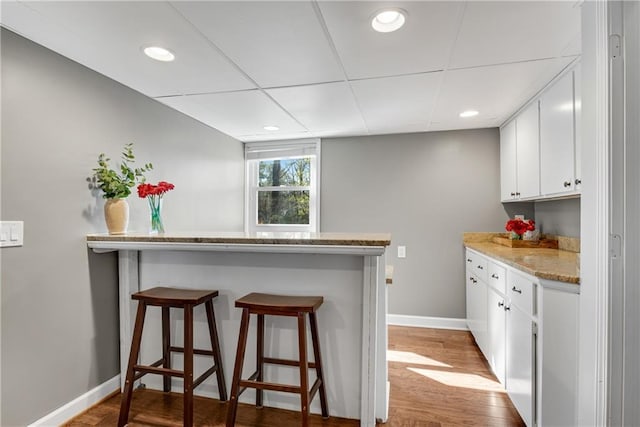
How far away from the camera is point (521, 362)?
184 centimetres

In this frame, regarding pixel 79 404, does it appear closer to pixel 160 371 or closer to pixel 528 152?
pixel 160 371

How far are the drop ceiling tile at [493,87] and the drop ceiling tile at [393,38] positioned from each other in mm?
308

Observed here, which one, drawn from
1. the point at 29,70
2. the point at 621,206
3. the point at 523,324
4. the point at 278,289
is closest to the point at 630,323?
the point at 621,206

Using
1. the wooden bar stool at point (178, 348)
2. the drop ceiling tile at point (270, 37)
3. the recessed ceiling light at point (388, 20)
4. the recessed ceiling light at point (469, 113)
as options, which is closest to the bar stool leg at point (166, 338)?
the wooden bar stool at point (178, 348)

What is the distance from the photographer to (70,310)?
192cm

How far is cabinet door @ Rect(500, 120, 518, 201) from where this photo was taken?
9.84ft

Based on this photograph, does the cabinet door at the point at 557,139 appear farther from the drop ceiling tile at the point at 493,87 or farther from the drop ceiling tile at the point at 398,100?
the drop ceiling tile at the point at 398,100

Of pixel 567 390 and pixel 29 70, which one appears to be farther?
pixel 29 70

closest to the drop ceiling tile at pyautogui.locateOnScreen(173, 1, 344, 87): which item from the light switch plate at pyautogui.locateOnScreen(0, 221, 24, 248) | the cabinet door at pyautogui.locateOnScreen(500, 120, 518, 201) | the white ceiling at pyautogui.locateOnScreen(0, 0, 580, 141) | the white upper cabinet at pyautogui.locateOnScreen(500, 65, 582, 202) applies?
the white ceiling at pyautogui.locateOnScreen(0, 0, 580, 141)

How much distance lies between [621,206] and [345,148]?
290 centimetres

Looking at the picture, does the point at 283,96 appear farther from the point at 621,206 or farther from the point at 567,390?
the point at 567,390

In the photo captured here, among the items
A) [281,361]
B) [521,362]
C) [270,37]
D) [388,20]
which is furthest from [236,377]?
[388,20]

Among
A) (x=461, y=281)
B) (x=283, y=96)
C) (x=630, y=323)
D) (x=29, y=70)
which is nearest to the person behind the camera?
(x=630, y=323)

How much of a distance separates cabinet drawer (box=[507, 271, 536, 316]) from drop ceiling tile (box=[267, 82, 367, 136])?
169cm
